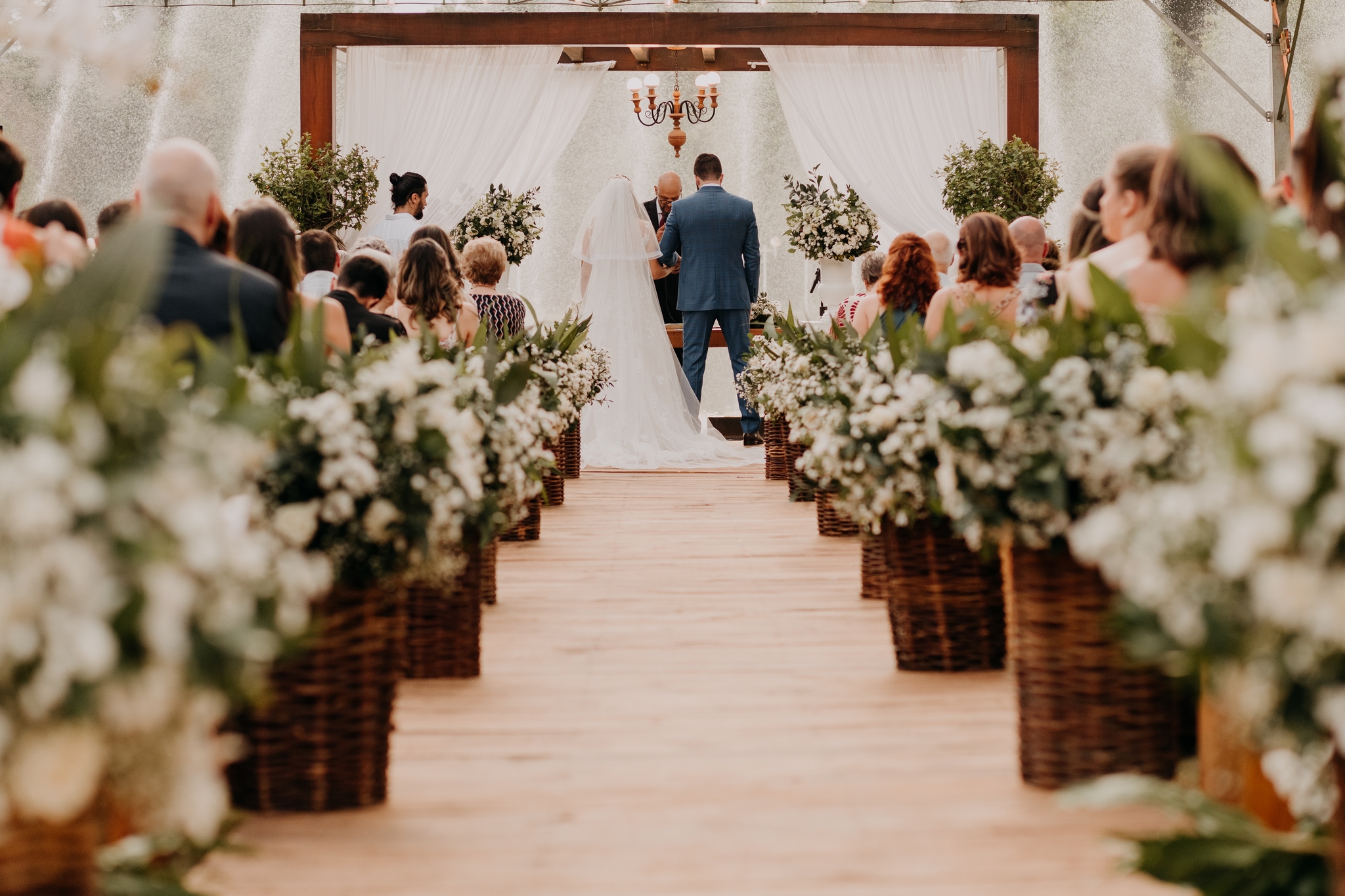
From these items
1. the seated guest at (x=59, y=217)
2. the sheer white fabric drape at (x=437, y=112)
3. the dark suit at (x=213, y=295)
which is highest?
the sheer white fabric drape at (x=437, y=112)

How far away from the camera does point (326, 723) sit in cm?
243

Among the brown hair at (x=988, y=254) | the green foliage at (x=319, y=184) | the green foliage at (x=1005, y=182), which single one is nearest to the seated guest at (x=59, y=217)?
the brown hair at (x=988, y=254)

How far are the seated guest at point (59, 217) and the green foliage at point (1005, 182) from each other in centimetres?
591

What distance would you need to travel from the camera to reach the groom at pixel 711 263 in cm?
880

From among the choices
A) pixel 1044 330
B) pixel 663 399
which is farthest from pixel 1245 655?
pixel 663 399

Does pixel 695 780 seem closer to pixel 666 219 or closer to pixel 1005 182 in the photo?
pixel 1005 182

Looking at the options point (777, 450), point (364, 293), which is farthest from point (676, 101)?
point (364, 293)

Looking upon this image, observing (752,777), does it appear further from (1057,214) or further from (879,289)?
(1057,214)

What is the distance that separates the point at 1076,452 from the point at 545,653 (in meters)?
1.88

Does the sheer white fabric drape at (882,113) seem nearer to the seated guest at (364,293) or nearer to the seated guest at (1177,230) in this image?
the seated guest at (364,293)

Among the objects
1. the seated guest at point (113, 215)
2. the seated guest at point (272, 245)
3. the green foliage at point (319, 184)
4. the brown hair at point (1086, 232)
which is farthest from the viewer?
A: the green foliage at point (319, 184)

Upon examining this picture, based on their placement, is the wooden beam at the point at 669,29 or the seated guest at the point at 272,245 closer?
the seated guest at the point at 272,245

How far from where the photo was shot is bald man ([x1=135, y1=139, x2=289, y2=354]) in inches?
107

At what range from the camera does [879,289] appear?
546cm
